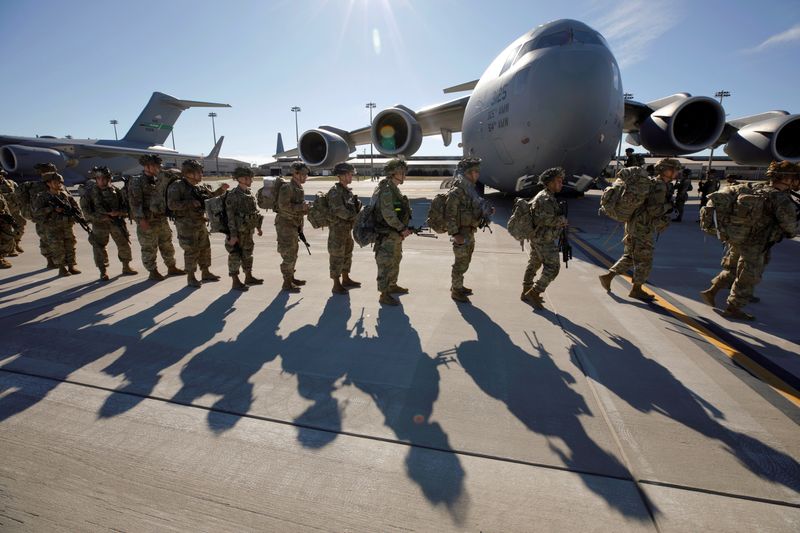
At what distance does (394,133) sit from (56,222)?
44.1ft

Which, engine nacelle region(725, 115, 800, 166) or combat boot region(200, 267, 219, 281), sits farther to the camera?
engine nacelle region(725, 115, 800, 166)

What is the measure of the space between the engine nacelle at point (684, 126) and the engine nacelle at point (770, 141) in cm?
147

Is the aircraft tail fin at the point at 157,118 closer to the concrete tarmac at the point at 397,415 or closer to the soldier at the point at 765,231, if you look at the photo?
the concrete tarmac at the point at 397,415

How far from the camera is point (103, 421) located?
262cm

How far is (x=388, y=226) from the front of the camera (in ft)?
17.0

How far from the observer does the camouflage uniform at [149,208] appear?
5926 millimetres

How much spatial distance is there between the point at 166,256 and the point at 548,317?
21.0 ft

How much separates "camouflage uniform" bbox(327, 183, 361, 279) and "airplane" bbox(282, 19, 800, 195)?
3.21m

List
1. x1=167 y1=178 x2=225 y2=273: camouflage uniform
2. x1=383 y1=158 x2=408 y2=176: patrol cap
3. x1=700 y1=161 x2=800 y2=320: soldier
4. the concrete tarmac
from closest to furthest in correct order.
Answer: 1. the concrete tarmac
2. x1=700 y1=161 x2=800 y2=320: soldier
3. x1=383 y1=158 x2=408 y2=176: patrol cap
4. x1=167 y1=178 x2=225 y2=273: camouflage uniform

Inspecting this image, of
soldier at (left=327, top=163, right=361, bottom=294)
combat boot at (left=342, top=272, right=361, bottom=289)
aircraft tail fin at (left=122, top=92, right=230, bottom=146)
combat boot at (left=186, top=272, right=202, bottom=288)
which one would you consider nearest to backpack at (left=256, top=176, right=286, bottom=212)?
soldier at (left=327, top=163, right=361, bottom=294)

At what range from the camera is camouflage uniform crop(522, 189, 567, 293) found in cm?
470

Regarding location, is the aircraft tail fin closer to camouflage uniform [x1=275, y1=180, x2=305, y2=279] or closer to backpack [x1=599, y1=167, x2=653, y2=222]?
camouflage uniform [x1=275, y1=180, x2=305, y2=279]

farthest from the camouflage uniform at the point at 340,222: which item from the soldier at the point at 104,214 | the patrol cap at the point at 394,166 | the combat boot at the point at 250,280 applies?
the soldier at the point at 104,214

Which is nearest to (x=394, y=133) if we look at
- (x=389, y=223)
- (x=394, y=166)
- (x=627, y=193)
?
(x=394, y=166)
